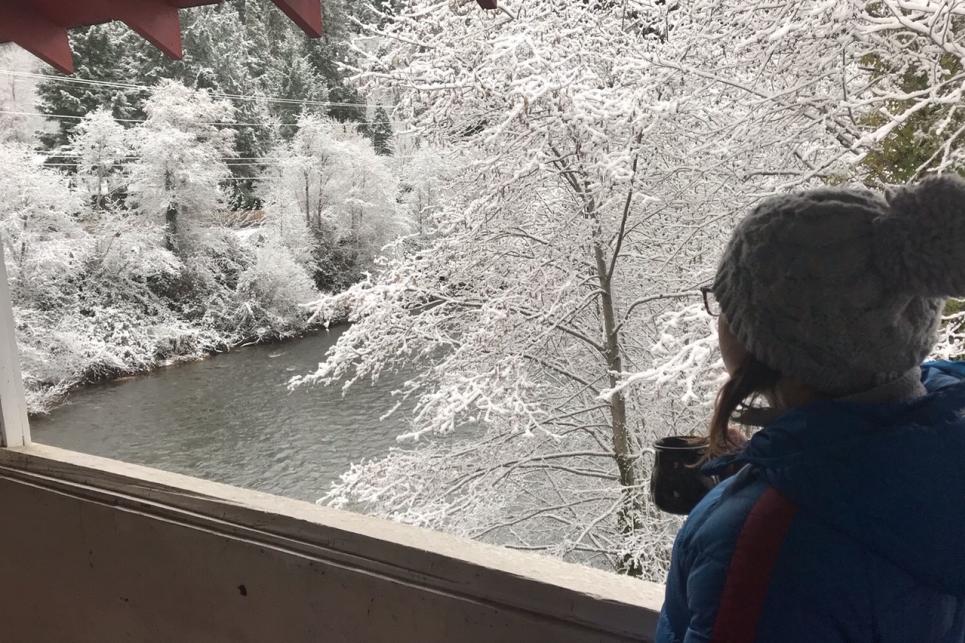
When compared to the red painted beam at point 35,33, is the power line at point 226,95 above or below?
above

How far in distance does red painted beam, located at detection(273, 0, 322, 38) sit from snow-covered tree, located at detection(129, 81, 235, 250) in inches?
163

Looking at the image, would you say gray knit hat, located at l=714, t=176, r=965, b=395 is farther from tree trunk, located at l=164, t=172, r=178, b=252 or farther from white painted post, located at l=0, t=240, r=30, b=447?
tree trunk, located at l=164, t=172, r=178, b=252

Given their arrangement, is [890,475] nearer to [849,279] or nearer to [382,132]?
[849,279]

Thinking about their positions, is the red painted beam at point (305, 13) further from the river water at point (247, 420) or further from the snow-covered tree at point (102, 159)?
the snow-covered tree at point (102, 159)

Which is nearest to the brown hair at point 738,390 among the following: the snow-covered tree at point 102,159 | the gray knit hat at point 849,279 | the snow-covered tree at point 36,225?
the gray knit hat at point 849,279

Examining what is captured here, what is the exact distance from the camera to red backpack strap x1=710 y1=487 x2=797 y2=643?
0.53 m

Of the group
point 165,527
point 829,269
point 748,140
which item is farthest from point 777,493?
point 748,140

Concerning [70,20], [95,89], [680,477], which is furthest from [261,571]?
[95,89]

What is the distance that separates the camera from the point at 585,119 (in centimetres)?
329

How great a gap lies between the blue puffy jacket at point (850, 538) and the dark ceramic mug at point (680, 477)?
223 millimetres

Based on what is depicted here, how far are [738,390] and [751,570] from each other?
6.6 inches

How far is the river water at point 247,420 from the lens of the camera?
417 cm

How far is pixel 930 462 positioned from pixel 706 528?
17 cm

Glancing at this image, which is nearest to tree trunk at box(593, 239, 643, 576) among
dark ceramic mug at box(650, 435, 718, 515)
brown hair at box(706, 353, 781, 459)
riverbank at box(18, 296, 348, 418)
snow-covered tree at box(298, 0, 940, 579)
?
snow-covered tree at box(298, 0, 940, 579)
